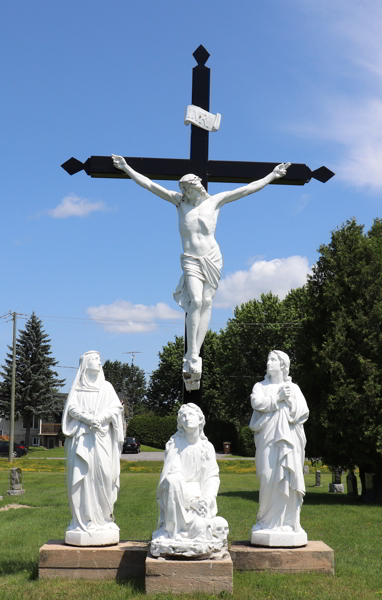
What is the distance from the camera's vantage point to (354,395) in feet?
59.6

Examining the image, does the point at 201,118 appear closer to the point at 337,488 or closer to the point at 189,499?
the point at 189,499

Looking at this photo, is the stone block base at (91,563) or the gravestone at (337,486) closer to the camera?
the stone block base at (91,563)

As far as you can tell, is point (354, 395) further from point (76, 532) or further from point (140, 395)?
point (140, 395)

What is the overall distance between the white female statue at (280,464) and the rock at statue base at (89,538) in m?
1.61

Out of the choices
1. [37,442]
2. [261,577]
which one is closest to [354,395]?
[261,577]

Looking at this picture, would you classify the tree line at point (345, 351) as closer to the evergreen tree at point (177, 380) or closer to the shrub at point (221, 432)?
the evergreen tree at point (177, 380)

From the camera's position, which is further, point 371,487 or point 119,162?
point 371,487

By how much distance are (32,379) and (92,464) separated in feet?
145

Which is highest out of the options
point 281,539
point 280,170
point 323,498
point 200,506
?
point 280,170

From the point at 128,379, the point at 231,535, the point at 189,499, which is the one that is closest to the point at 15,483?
the point at 231,535

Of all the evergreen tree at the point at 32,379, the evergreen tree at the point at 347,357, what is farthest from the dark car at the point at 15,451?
the evergreen tree at the point at 347,357

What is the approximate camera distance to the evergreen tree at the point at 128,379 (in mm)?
88562

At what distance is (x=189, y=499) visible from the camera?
21.6 ft

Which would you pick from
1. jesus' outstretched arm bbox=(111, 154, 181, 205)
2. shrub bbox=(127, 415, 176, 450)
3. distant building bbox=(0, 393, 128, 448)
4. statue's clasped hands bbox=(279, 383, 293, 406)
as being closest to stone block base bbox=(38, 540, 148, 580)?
statue's clasped hands bbox=(279, 383, 293, 406)
